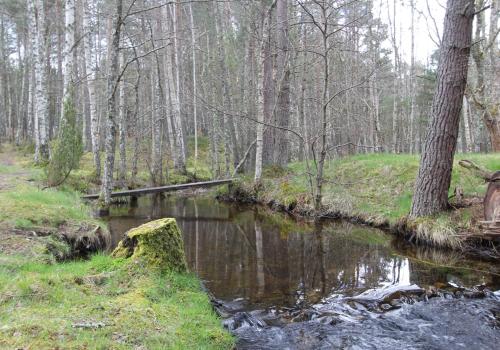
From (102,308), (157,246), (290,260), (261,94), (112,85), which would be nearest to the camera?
(102,308)

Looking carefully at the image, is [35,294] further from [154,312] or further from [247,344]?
[247,344]

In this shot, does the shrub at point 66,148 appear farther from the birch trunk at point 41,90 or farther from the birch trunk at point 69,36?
the birch trunk at point 41,90

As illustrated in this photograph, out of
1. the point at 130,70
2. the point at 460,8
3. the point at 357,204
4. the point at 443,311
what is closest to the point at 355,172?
the point at 357,204

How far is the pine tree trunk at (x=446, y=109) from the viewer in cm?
790

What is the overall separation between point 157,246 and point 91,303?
1.33 m

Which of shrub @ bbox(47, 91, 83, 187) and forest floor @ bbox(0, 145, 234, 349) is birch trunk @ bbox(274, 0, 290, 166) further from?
forest floor @ bbox(0, 145, 234, 349)

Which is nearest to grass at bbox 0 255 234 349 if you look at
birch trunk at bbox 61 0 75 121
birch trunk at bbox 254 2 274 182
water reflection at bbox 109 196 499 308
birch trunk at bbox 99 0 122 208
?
water reflection at bbox 109 196 499 308

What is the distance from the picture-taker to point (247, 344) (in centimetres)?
437

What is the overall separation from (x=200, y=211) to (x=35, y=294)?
1013cm

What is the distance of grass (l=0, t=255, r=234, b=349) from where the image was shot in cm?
329

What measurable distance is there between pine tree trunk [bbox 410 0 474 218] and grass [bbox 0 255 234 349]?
5.47 m

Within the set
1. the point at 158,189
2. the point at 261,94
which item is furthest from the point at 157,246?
the point at 261,94

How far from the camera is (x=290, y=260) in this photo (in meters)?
7.72

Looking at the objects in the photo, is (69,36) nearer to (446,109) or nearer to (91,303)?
(446,109)
